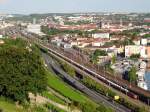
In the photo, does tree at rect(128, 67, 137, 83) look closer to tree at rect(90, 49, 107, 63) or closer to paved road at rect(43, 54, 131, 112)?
paved road at rect(43, 54, 131, 112)

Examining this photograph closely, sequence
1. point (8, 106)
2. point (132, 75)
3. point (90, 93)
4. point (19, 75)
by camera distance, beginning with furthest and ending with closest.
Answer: point (132, 75) < point (90, 93) < point (19, 75) < point (8, 106)

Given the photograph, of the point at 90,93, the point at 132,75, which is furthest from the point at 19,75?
the point at 132,75

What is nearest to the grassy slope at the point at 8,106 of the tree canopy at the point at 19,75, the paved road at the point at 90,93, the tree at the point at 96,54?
the tree canopy at the point at 19,75

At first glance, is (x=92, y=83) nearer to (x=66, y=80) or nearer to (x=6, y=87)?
(x=66, y=80)

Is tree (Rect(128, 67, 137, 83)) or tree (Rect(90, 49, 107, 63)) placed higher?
tree (Rect(128, 67, 137, 83))

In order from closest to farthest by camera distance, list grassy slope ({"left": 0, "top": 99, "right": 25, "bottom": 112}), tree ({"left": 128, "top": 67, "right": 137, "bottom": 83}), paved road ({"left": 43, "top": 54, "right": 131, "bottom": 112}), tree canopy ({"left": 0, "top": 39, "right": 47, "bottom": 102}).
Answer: grassy slope ({"left": 0, "top": 99, "right": 25, "bottom": 112}), tree canopy ({"left": 0, "top": 39, "right": 47, "bottom": 102}), paved road ({"left": 43, "top": 54, "right": 131, "bottom": 112}), tree ({"left": 128, "top": 67, "right": 137, "bottom": 83})

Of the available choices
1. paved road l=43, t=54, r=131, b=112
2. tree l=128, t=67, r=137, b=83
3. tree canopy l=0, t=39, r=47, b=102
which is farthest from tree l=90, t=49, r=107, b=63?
tree canopy l=0, t=39, r=47, b=102

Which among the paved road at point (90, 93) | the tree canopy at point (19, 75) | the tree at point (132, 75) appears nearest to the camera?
the tree canopy at point (19, 75)

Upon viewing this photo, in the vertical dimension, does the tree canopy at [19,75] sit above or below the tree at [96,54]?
above

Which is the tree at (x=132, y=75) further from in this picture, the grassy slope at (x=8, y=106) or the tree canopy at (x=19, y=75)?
the grassy slope at (x=8, y=106)

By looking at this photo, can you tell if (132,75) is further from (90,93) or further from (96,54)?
(96,54)
